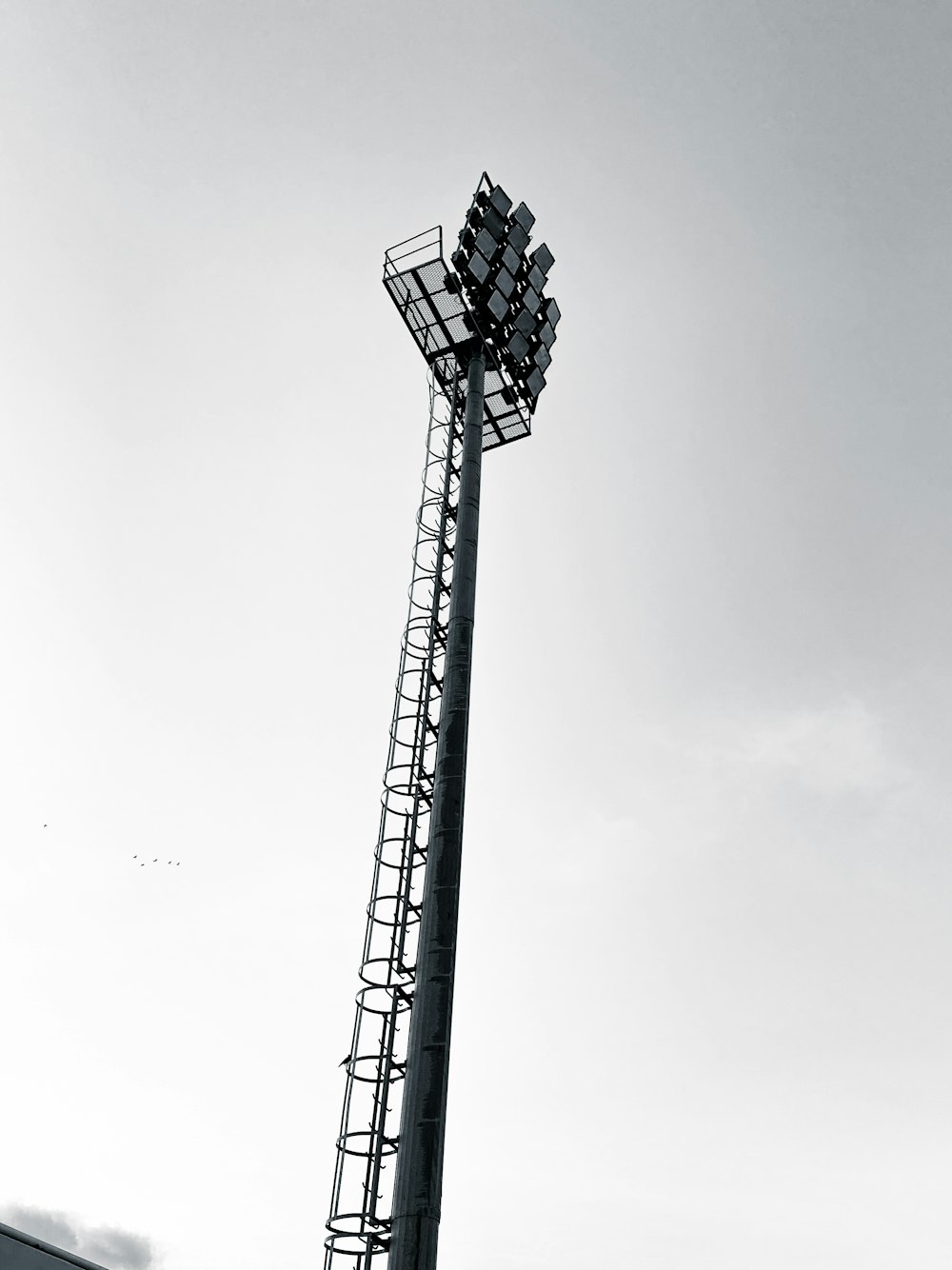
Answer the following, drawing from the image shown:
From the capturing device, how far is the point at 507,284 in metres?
20.0

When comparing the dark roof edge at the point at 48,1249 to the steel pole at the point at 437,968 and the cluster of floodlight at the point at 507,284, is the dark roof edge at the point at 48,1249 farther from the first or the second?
the cluster of floodlight at the point at 507,284

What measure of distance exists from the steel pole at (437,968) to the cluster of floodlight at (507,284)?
5721mm

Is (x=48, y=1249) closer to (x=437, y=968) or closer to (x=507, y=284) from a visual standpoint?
(x=437, y=968)

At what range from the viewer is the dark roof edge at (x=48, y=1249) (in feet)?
24.2

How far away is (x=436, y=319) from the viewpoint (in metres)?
20.2

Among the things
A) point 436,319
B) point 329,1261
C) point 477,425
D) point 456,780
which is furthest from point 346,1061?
point 436,319

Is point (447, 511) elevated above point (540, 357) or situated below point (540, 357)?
below

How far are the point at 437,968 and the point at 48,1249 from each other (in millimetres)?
5131

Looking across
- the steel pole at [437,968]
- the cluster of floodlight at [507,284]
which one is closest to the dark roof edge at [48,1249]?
the steel pole at [437,968]

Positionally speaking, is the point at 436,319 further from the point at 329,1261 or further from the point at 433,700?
the point at 329,1261

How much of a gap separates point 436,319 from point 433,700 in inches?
367

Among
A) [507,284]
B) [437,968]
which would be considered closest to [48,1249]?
[437,968]

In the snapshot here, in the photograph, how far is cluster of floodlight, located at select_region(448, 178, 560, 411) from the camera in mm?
19703

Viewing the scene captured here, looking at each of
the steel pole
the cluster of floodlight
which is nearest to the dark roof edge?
the steel pole
